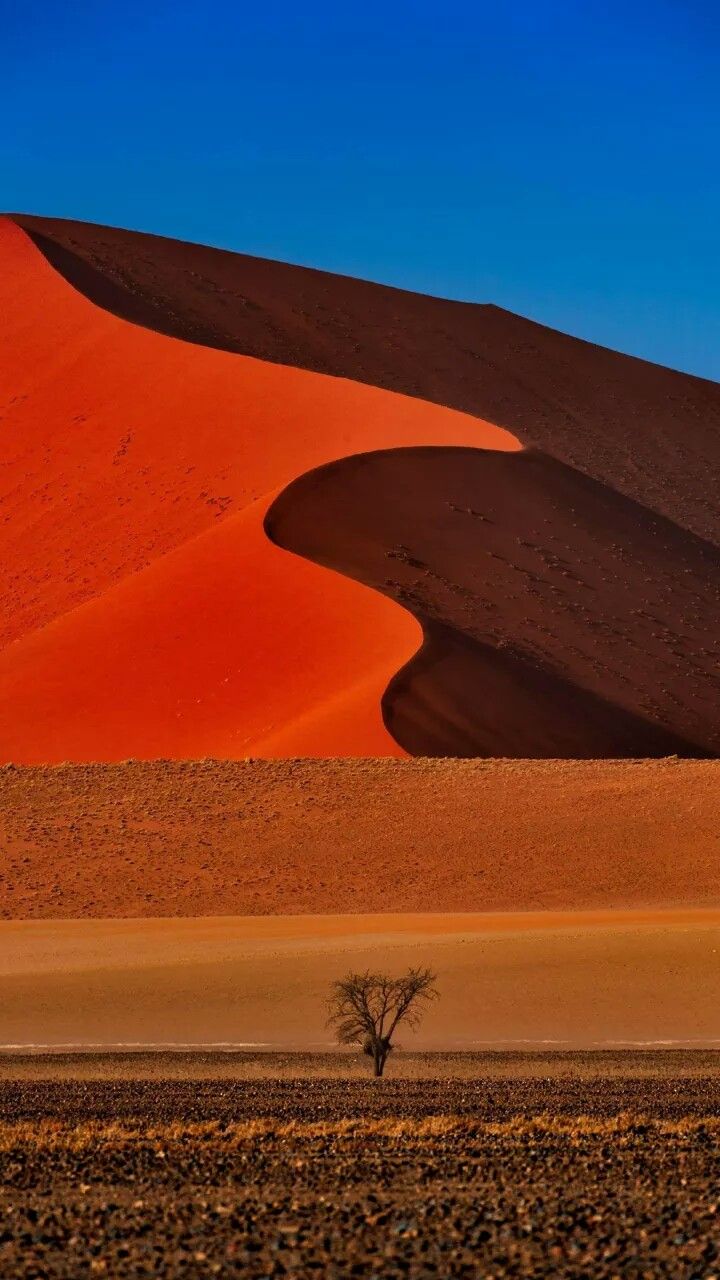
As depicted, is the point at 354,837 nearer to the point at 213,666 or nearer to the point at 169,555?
the point at 213,666

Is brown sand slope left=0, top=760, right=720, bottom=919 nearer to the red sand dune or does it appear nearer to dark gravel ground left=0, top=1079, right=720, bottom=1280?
the red sand dune

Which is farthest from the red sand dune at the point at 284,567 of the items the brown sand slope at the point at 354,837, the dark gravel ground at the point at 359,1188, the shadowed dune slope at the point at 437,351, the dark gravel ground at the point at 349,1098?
the dark gravel ground at the point at 359,1188

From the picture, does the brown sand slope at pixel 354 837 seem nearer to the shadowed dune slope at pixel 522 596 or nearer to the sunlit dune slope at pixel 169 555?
the sunlit dune slope at pixel 169 555

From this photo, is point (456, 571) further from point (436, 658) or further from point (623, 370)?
point (623, 370)

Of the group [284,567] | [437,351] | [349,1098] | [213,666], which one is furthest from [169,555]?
[437,351]

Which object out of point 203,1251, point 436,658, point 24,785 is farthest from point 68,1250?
point 436,658

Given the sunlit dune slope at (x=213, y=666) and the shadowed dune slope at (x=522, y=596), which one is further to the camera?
the shadowed dune slope at (x=522, y=596)
